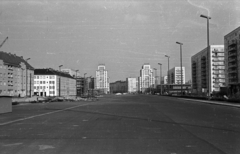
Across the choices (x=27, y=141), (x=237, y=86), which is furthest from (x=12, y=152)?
(x=237, y=86)

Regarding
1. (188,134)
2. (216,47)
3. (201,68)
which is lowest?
(188,134)

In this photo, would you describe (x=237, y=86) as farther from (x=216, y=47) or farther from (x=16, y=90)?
(x=16, y=90)

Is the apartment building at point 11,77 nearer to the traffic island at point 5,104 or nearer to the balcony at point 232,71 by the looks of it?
the traffic island at point 5,104

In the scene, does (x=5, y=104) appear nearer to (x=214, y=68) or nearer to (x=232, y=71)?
(x=232, y=71)

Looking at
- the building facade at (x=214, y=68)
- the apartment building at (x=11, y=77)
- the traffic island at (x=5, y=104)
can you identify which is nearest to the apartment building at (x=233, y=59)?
the building facade at (x=214, y=68)

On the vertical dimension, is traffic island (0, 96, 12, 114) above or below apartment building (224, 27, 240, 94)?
below

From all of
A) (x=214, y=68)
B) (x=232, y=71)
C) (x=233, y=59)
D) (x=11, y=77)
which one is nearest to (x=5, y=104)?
(x=11, y=77)

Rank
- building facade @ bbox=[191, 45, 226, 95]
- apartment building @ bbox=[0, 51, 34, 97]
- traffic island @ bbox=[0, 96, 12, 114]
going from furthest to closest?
building facade @ bbox=[191, 45, 226, 95] → apartment building @ bbox=[0, 51, 34, 97] → traffic island @ bbox=[0, 96, 12, 114]

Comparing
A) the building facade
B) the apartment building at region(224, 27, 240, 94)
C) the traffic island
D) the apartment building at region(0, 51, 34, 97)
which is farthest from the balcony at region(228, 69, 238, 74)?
the traffic island

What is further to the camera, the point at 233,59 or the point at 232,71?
the point at 233,59

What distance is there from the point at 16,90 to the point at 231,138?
84250mm

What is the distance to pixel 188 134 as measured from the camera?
1020cm

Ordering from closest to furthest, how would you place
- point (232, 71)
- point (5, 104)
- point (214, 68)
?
point (5, 104), point (232, 71), point (214, 68)

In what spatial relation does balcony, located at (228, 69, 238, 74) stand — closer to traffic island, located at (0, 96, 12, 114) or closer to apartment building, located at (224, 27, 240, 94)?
apartment building, located at (224, 27, 240, 94)
